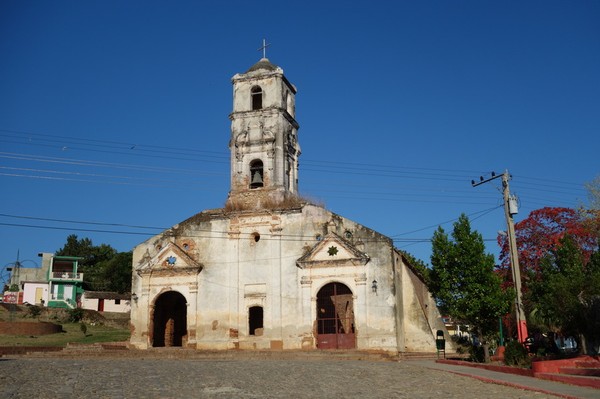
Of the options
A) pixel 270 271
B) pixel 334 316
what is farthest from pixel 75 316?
pixel 334 316

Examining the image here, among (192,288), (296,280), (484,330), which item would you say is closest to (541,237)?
(484,330)

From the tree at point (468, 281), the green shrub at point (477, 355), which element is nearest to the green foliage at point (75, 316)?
the tree at point (468, 281)

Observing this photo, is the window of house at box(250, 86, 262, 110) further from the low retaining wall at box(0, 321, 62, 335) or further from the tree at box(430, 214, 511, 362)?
the low retaining wall at box(0, 321, 62, 335)

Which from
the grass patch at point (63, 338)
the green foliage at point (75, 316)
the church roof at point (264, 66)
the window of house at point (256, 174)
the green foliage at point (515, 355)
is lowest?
the green foliage at point (515, 355)

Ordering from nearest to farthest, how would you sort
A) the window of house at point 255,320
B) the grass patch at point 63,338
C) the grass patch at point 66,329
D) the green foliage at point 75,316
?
the window of house at point 255,320, the grass patch at point 63,338, the grass patch at point 66,329, the green foliage at point 75,316

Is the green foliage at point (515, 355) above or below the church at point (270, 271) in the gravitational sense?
below

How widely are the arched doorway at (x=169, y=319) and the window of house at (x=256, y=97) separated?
11400mm

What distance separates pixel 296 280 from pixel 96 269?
49375mm

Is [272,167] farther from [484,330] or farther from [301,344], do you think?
[484,330]

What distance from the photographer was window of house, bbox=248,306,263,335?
104 ft

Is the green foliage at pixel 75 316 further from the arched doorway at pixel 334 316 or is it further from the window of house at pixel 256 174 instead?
the arched doorway at pixel 334 316

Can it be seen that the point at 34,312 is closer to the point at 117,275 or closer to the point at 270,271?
the point at 117,275

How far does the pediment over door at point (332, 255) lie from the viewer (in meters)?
30.3

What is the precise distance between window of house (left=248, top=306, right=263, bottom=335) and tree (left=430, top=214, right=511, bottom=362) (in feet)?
31.7
